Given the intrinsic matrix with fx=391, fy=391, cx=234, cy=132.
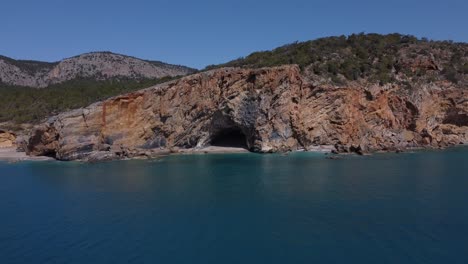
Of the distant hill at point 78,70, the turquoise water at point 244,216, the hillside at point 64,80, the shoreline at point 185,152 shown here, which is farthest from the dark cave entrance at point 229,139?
the distant hill at point 78,70

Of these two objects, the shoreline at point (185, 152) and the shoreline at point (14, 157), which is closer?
the shoreline at point (185, 152)

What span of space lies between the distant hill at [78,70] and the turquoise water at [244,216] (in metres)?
103

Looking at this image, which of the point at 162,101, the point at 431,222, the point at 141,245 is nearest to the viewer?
the point at 141,245

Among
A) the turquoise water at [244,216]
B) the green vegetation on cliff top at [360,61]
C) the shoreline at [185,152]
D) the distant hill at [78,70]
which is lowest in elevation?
the turquoise water at [244,216]

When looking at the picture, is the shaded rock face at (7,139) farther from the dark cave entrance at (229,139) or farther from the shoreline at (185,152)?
the dark cave entrance at (229,139)

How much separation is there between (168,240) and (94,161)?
119 ft

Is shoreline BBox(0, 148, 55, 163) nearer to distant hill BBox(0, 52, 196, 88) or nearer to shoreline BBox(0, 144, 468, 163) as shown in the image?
shoreline BBox(0, 144, 468, 163)

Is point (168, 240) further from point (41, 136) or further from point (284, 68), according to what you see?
point (41, 136)

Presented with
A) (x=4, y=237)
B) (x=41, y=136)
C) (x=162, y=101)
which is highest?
(x=162, y=101)

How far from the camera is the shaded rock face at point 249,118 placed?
5575cm

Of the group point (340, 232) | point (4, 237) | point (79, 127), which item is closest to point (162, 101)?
point (79, 127)

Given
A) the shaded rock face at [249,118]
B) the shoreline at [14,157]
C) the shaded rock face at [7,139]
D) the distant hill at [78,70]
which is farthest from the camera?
the distant hill at [78,70]

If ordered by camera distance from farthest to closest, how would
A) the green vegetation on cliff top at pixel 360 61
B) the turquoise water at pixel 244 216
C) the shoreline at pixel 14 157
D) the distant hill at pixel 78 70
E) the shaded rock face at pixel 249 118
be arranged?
1. the distant hill at pixel 78 70
2. the green vegetation on cliff top at pixel 360 61
3. the shoreline at pixel 14 157
4. the shaded rock face at pixel 249 118
5. the turquoise water at pixel 244 216

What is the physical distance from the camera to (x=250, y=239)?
18438 millimetres
